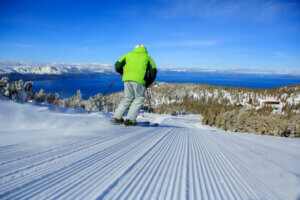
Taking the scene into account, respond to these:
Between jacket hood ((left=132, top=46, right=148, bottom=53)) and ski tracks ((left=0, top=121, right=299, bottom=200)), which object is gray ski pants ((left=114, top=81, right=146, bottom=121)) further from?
ski tracks ((left=0, top=121, right=299, bottom=200))

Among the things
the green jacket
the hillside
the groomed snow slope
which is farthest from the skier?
the groomed snow slope

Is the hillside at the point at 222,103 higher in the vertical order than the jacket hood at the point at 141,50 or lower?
lower

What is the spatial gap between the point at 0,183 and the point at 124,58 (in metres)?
3.73

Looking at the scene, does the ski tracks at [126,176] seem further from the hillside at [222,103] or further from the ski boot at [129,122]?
the hillside at [222,103]

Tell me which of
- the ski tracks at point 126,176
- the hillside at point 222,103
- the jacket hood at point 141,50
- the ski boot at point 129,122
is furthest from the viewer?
the hillside at point 222,103

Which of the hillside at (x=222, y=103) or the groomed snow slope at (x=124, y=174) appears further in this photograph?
the hillside at (x=222, y=103)

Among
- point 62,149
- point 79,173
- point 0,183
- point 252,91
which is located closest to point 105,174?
point 79,173

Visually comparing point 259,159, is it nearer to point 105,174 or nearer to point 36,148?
point 105,174

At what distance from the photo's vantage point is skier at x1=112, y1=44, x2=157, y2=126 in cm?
414

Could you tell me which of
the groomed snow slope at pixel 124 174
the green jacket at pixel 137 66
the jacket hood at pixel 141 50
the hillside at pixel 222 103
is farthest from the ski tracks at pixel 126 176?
the hillside at pixel 222 103

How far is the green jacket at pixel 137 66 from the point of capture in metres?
4.14

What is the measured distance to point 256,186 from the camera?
1.17 meters

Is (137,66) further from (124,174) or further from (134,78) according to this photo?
(124,174)

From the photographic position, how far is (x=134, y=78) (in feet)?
13.6
